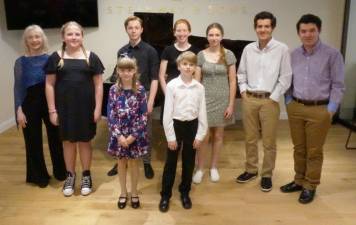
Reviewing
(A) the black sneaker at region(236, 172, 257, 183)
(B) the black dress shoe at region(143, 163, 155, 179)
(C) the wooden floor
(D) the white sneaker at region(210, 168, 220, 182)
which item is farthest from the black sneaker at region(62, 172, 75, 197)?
(A) the black sneaker at region(236, 172, 257, 183)

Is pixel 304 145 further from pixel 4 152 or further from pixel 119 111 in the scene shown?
pixel 4 152

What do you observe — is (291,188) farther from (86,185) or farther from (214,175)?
(86,185)

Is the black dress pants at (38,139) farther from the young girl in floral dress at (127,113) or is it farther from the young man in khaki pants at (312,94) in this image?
the young man in khaki pants at (312,94)

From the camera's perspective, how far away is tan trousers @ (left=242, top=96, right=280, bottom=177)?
312 cm

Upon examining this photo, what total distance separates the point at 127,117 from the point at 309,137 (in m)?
1.37

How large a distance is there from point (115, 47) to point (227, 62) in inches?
97.4

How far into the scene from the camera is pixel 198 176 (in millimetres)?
3396

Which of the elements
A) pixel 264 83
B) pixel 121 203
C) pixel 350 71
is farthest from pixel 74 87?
pixel 350 71

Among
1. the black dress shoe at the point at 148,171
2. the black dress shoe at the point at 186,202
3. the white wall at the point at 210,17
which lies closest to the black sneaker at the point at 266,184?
the black dress shoe at the point at 186,202

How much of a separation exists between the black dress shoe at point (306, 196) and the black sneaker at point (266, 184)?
271 mm

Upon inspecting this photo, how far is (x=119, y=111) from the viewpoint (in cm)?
273

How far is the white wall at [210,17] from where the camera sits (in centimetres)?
509

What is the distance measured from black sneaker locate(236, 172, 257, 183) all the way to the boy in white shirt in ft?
2.21

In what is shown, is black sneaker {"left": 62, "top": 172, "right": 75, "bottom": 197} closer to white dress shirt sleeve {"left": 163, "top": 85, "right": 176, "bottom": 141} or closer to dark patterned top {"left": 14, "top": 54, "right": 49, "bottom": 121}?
dark patterned top {"left": 14, "top": 54, "right": 49, "bottom": 121}
